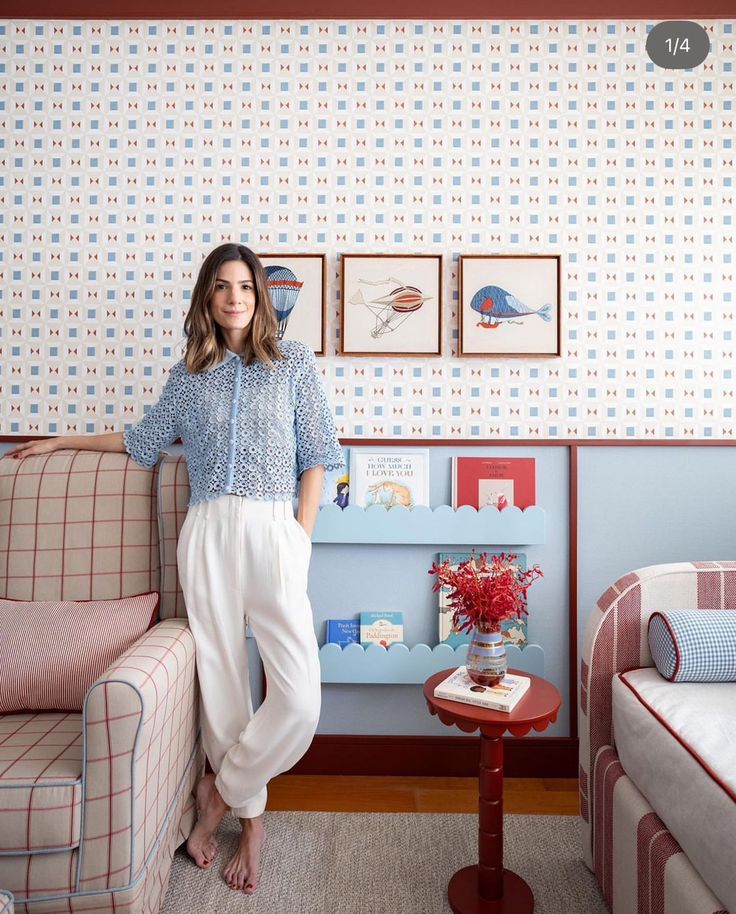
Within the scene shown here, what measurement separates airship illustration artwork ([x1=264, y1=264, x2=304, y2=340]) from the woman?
34cm

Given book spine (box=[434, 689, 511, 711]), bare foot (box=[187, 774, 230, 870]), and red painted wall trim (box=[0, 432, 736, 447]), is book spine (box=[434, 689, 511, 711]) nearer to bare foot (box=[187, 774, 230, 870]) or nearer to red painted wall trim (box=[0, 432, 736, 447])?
bare foot (box=[187, 774, 230, 870])

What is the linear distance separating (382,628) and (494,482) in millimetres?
632

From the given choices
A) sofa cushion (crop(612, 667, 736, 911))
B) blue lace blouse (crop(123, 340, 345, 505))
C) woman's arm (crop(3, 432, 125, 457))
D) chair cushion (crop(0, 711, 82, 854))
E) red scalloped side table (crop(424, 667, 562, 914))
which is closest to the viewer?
sofa cushion (crop(612, 667, 736, 911))

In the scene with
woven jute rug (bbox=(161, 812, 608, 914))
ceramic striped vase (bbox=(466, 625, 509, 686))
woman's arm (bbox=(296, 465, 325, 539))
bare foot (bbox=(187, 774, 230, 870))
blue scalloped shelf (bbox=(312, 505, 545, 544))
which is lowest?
woven jute rug (bbox=(161, 812, 608, 914))

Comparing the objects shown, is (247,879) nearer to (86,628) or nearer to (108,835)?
(108,835)

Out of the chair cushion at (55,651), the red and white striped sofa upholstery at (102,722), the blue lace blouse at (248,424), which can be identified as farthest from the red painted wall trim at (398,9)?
the chair cushion at (55,651)

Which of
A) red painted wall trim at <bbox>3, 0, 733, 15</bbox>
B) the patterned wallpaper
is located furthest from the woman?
red painted wall trim at <bbox>3, 0, 733, 15</bbox>

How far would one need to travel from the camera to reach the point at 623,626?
170cm

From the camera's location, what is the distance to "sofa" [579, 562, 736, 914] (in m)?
1.14

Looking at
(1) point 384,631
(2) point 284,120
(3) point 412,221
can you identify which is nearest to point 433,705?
(1) point 384,631

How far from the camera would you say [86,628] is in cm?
166

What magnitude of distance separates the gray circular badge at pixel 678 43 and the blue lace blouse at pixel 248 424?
1.63 metres

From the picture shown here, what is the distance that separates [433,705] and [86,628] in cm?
90

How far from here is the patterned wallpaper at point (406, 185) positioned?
2.21 meters
